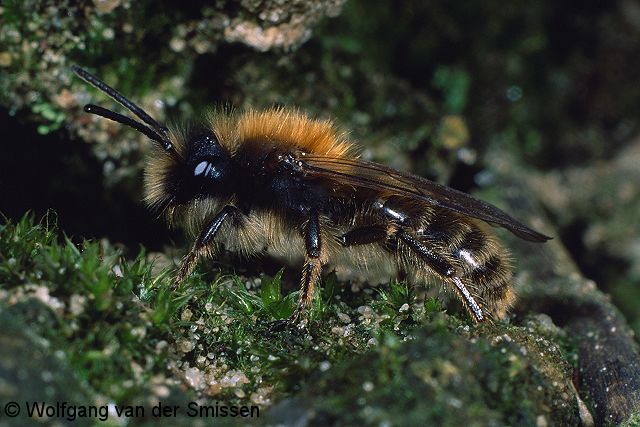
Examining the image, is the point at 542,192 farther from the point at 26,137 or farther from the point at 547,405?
the point at 26,137

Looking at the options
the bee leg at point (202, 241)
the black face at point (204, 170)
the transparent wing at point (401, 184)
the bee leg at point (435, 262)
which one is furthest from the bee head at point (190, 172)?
the bee leg at point (435, 262)

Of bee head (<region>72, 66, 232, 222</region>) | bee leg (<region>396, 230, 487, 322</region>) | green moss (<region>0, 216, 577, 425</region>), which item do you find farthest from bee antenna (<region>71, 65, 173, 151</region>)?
bee leg (<region>396, 230, 487, 322</region>)

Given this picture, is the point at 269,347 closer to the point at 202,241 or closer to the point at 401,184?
the point at 202,241

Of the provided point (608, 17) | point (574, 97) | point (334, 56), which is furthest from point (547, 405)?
point (608, 17)

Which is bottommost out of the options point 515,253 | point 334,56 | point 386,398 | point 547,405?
point 515,253

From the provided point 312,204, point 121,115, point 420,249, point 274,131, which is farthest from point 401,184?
point 121,115

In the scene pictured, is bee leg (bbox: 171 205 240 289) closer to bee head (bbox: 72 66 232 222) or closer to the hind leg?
bee head (bbox: 72 66 232 222)

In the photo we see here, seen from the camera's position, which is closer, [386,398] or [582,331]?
[386,398]
